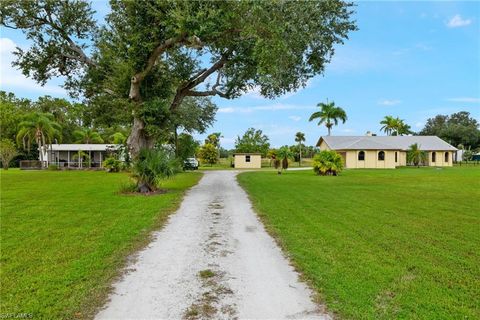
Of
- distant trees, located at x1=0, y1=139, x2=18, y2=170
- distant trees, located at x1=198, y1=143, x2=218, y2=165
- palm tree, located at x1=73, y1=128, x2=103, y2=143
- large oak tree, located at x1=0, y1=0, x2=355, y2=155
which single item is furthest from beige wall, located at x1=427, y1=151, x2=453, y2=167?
distant trees, located at x1=0, y1=139, x2=18, y2=170

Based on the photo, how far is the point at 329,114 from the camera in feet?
170

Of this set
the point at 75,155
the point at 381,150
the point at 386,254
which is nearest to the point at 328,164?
the point at 381,150

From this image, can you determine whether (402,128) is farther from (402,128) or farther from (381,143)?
(381,143)

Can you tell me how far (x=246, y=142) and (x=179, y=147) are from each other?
26.0 metres

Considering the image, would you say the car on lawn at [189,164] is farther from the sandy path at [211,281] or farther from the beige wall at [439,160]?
the beige wall at [439,160]

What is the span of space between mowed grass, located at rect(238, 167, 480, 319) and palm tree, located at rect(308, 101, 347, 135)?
135 feet

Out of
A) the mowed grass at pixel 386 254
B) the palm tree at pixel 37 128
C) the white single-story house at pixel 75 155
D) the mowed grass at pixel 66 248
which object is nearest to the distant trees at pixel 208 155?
the white single-story house at pixel 75 155

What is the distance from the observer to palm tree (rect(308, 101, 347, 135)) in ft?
169

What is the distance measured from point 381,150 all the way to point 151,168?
34.6m

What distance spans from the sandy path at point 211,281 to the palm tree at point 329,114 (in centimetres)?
4624

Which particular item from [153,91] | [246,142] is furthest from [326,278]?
[246,142]

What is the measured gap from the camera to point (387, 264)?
531cm

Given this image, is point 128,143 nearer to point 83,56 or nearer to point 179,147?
point 83,56

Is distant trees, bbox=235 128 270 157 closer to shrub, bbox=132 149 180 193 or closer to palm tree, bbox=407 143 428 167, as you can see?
palm tree, bbox=407 143 428 167
